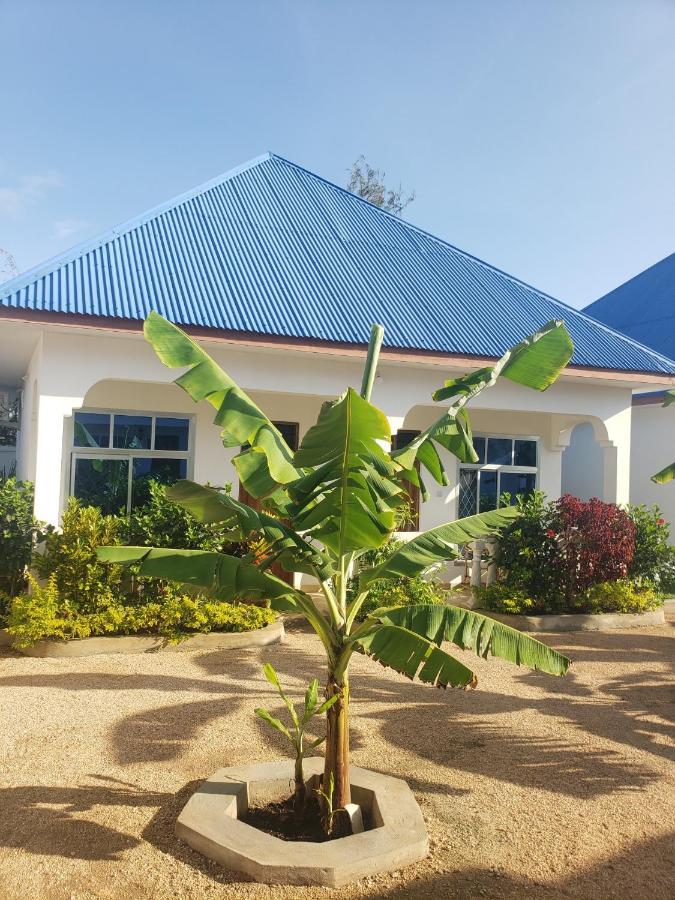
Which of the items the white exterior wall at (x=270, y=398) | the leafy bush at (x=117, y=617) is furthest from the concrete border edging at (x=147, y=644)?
the white exterior wall at (x=270, y=398)

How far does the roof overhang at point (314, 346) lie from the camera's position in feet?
30.5

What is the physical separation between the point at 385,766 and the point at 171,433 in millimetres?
8188

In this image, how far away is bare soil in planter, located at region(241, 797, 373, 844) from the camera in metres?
4.55

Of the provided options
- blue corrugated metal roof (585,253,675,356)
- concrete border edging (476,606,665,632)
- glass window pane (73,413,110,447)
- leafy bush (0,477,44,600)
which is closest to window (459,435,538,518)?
concrete border edging (476,606,665,632)

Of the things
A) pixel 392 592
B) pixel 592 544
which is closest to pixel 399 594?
pixel 392 592

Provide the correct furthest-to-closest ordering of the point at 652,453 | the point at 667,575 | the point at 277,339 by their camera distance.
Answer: the point at 652,453 → the point at 667,575 → the point at 277,339

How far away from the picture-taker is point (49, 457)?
9.63 m

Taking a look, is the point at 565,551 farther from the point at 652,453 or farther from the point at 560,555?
the point at 652,453

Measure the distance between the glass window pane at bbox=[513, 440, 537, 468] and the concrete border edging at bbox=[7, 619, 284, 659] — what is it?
7620 mm

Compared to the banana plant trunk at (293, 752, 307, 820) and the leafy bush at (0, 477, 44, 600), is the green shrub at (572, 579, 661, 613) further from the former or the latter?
the leafy bush at (0, 477, 44, 600)

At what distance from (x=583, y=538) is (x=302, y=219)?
785 centimetres

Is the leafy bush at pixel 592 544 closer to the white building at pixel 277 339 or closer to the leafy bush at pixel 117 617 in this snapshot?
the white building at pixel 277 339

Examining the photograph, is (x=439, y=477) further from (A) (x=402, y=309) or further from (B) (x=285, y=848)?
(A) (x=402, y=309)

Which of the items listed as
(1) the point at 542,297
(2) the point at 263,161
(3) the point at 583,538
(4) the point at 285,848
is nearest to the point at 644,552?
(3) the point at 583,538
